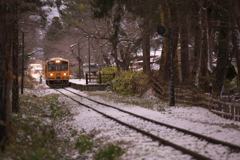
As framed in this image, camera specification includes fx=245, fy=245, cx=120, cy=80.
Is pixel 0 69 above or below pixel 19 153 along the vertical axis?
above

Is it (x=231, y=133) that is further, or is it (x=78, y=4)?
(x=78, y=4)

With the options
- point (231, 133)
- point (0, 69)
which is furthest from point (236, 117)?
point (0, 69)

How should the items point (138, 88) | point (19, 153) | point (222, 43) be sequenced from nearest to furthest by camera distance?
point (19, 153)
point (222, 43)
point (138, 88)

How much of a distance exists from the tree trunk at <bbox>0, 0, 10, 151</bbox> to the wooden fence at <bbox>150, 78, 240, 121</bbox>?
286 inches

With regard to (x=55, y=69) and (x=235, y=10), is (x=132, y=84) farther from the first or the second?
(x=55, y=69)

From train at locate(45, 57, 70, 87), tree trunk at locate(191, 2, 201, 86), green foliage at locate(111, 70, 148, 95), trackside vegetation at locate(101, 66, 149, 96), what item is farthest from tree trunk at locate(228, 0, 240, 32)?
train at locate(45, 57, 70, 87)

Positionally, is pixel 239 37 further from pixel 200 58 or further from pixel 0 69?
pixel 0 69

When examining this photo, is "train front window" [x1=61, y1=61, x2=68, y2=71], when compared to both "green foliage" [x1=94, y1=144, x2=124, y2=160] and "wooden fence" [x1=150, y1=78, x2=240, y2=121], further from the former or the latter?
"green foliage" [x1=94, y1=144, x2=124, y2=160]

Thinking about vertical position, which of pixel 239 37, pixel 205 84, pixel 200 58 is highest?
pixel 239 37

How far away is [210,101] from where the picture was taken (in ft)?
34.6

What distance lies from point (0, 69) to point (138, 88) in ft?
44.7

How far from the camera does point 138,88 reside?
59.2ft

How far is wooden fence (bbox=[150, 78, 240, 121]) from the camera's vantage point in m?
8.77

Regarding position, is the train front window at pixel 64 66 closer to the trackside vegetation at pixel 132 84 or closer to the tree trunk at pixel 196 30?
the trackside vegetation at pixel 132 84
